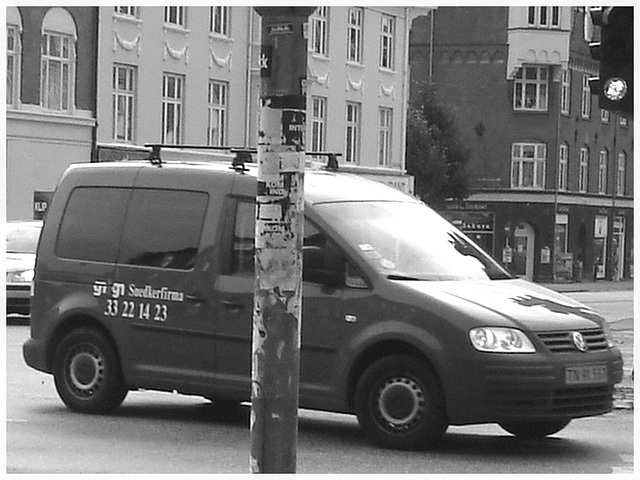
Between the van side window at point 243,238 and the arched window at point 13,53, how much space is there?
27.6 meters

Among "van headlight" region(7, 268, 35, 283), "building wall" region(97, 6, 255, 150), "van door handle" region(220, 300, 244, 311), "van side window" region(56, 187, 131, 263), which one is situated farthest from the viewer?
"building wall" region(97, 6, 255, 150)

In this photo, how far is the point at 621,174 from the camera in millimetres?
77562

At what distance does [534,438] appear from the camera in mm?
11516

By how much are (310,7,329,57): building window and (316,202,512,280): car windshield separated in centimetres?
3675

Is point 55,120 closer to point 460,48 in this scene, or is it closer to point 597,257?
point 460,48

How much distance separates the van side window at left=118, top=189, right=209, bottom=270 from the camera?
1187 cm

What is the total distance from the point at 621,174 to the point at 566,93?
882cm

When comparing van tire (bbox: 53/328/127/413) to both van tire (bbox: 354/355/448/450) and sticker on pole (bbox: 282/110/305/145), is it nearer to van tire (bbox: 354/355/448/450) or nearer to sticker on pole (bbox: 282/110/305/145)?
van tire (bbox: 354/355/448/450)

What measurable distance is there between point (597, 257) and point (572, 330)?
210ft

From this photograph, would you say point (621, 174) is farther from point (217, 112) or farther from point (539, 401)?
point (539, 401)

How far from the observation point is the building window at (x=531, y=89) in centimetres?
6950

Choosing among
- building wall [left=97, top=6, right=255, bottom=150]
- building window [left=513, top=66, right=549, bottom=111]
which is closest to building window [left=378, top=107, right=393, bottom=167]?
building wall [left=97, top=6, right=255, bottom=150]
